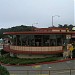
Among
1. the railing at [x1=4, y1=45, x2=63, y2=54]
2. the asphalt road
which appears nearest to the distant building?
the railing at [x1=4, y1=45, x2=63, y2=54]

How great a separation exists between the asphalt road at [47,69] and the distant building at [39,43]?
186 inches

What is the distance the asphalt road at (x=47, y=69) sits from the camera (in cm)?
2584

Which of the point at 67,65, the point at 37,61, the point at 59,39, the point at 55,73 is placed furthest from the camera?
the point at 59,39

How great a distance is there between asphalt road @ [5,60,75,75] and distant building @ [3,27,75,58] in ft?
15.5

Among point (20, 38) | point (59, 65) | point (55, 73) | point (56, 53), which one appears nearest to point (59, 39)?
point (56, 53)

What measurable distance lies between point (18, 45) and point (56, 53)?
21.5 feet

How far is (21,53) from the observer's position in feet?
123

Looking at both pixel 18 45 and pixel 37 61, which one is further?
pixel 18 45

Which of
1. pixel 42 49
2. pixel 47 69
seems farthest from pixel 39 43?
pixel 47 69

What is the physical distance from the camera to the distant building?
120 feet

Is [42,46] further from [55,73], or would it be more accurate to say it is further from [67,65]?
[55,73]

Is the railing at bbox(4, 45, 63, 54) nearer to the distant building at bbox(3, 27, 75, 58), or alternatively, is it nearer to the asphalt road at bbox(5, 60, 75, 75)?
the distant building at bbox(3, 27, 75, 58)

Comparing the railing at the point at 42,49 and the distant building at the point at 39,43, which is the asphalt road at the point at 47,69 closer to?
the railing at the point at 42,49

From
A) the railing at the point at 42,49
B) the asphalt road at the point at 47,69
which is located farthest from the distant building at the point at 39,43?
the asphalt road at the point at 47,69
